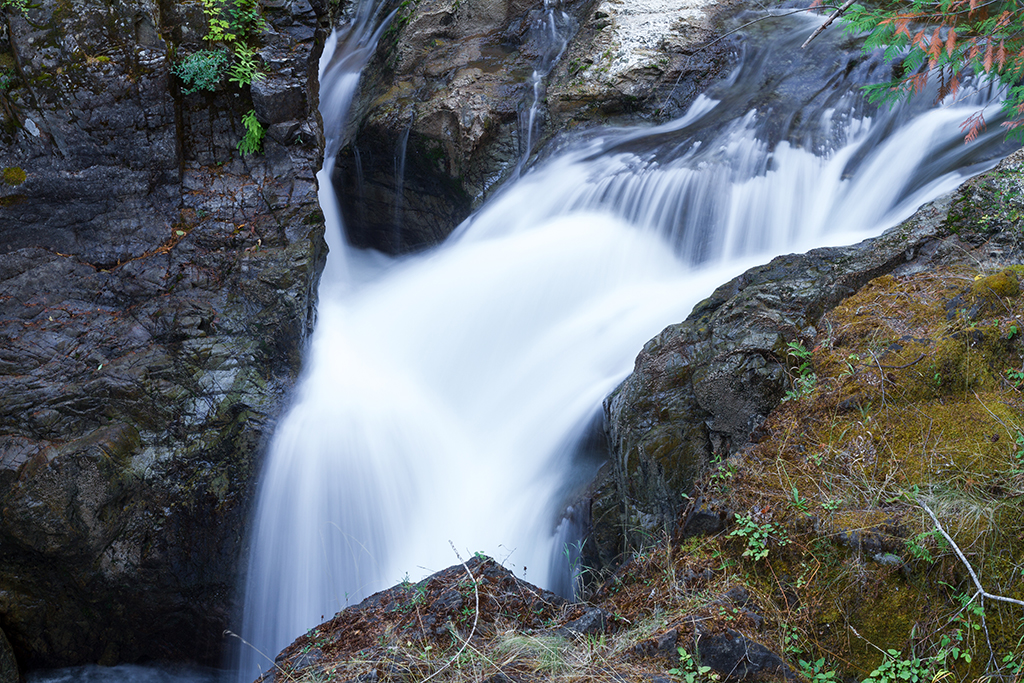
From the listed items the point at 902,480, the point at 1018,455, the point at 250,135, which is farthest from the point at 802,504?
the point at 250,135

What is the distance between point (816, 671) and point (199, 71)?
269 inches

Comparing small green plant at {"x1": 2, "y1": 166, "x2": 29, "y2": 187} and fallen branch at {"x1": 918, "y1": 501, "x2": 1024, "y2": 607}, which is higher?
small green plant at {"x1": 2, "y1": 166, "x2": 29, "y2": 187}

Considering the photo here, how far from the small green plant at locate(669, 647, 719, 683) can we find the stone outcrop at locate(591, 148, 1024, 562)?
0.88 metres

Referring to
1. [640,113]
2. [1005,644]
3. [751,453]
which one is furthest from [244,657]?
[640,113]

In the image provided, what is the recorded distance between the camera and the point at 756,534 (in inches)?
111

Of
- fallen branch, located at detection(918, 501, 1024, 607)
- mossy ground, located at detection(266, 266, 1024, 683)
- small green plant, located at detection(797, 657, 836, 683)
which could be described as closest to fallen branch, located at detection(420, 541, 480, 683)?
mossy ground, located at detection(266, 266, 1024, 683)

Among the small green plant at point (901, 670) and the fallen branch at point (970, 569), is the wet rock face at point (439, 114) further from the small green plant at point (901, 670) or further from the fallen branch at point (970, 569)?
the small green plant at point (901, 670)

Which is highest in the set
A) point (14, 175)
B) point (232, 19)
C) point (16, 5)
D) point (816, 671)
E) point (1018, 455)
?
point (16, 5)

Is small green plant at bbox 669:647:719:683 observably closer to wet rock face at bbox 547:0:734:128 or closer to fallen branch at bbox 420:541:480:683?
fallen branch at bbox 420:541:480:683

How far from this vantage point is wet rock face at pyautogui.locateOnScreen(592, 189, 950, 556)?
11.6 ft

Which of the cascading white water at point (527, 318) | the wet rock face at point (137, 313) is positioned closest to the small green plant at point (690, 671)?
the cascading white water at point (527, 318)

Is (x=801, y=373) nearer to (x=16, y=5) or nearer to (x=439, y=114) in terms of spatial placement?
(x=439, y=114)

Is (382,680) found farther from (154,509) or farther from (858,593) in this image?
(154,509)

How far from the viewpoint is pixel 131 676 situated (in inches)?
199
